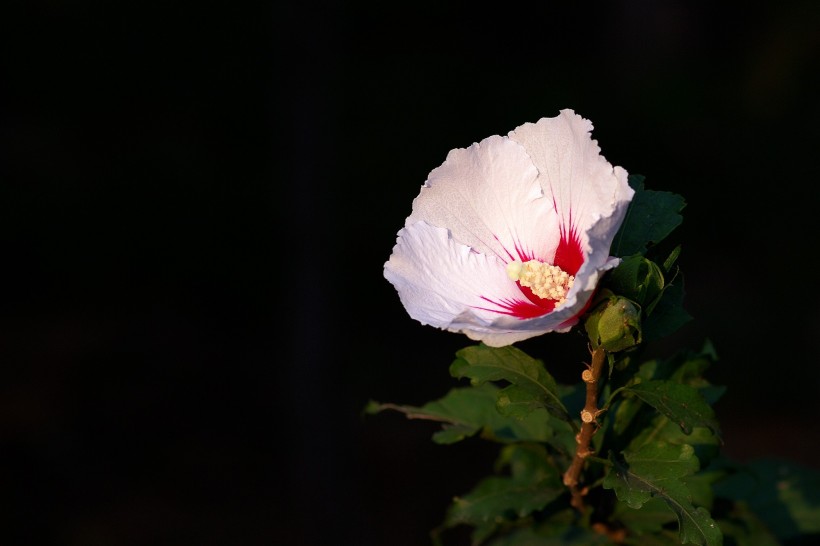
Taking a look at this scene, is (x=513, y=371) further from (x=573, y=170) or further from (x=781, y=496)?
(x=781, y=496)

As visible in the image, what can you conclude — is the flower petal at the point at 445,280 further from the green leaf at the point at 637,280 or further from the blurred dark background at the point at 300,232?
the blurred dark background at the point at 300,232

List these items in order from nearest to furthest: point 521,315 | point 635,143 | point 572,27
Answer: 1. point 521,315
2. point 635,143
3. point 572,27

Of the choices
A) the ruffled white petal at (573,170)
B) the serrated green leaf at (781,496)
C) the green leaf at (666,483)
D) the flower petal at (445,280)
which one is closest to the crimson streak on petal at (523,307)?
the flower petal at (445,280)

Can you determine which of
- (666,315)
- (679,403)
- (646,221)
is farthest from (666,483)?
(646,221)

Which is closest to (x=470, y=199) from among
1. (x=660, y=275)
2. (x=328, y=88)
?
(x=660, y=275)

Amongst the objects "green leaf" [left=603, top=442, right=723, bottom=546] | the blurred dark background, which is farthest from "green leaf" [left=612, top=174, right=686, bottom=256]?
the blurred dark background

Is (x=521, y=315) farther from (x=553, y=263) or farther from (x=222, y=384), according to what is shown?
(x=222, y=384)
